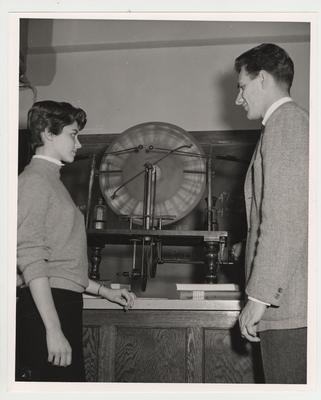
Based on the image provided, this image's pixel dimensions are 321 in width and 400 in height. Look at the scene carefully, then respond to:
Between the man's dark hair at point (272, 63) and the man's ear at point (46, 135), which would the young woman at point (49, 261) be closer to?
the man's ear at point (46, 135)

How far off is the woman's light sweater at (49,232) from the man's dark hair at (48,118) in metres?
0.11

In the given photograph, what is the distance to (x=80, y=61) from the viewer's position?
3371 millimetres

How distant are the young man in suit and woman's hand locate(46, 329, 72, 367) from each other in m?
0.51

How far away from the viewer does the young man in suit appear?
1458 millimetres

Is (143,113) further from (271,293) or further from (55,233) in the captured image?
(271,293)

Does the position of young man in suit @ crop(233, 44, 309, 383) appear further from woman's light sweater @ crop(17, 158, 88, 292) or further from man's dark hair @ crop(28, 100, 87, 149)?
man's dark hair @ crop(28, 100, 87, 149)

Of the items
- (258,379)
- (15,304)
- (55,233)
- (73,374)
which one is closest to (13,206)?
(55,233)

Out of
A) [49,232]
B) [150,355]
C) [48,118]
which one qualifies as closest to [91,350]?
[150,355]

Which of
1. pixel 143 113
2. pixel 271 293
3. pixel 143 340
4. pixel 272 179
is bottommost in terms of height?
pixel 143 340

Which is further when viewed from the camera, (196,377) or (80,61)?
(80,61)

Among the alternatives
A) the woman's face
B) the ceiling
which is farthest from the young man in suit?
the ceiling

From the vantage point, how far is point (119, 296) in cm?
196

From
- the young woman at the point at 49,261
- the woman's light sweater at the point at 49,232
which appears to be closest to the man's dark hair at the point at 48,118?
the young woman at the point at 49,261

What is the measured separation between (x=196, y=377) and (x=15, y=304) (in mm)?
754
